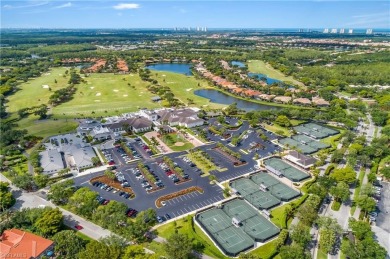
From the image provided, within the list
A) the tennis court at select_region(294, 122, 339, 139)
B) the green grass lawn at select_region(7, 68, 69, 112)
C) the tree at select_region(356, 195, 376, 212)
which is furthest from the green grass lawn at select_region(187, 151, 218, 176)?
the green grass lawn at select_region(7, 68, 69, 112)

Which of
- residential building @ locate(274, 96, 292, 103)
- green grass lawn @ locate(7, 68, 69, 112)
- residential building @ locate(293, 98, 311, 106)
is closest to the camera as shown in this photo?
green grass lawn @ locate(7, 68, 69, 112)

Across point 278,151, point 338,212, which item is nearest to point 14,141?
point 278,151

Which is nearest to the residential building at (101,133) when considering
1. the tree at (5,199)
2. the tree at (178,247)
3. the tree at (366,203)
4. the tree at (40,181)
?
the tree at (40,181)

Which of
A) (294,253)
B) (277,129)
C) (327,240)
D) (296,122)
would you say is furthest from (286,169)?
(296,122)

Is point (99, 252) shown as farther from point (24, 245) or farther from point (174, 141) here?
point (174, 141)

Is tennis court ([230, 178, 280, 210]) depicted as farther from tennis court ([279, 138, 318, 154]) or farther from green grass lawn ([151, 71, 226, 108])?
green grass lawn ([151, 71, 226, 108])
